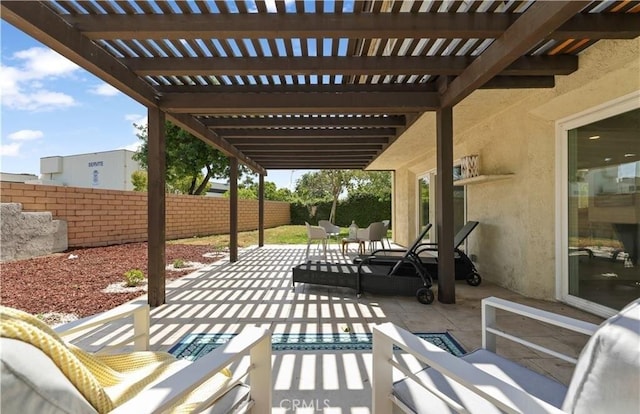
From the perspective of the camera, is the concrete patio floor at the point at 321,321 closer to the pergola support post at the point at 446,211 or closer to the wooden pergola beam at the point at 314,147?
the pergola support post at the point at 446,211

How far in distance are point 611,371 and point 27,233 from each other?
851 cm

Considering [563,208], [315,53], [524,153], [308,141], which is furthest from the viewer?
[308,141]

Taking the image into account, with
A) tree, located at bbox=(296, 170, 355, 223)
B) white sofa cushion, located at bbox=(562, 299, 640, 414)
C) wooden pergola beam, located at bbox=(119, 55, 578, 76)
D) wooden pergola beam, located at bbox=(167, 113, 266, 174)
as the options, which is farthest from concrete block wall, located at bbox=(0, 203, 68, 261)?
tree, located at bbox=(296, 170, 355, 223)

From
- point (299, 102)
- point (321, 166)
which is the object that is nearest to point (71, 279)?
point (299, 102)

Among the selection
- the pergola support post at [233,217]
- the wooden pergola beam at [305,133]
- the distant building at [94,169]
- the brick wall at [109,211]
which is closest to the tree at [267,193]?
the distant building at [94,169]

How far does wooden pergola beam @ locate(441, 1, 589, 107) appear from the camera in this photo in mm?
2305

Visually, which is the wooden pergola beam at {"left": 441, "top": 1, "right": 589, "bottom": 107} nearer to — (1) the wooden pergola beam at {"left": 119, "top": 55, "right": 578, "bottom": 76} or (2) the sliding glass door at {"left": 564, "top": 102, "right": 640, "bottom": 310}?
(1) the wooden pergola beam at {"left": 119, "top": 55, "right": 578, "bottom": 76}

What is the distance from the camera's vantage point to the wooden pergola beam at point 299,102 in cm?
435

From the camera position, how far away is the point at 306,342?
10.0 ft

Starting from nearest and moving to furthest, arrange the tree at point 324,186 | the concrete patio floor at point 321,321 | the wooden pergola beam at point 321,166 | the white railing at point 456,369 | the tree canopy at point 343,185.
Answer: the white railing at point 456,369, the concrete patio floor at point 321,321, the wooden pergola beam at point 321,166, the tree canopy at point 343,185, the tree at point 324,186

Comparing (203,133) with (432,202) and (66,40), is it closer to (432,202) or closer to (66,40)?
(66,40)

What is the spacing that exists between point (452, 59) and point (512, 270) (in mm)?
3285

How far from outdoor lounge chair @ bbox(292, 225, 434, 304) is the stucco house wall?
1475 millimetres

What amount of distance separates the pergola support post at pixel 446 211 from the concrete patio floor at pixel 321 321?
0.83 ft
